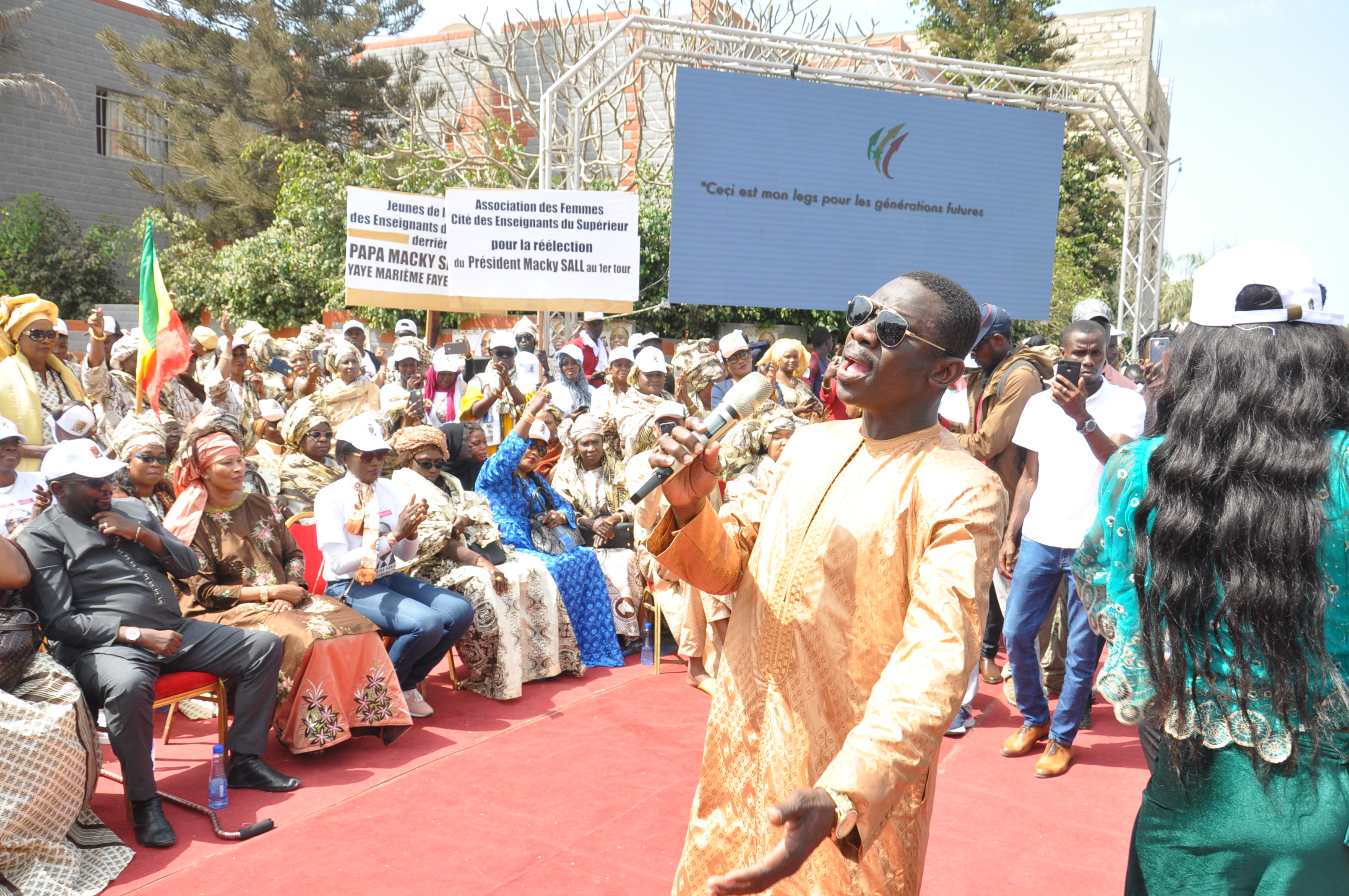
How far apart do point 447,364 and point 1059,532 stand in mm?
5411

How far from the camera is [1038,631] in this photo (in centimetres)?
454

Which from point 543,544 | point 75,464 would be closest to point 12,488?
point 75,464

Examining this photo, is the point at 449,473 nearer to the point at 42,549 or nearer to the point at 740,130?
the point at 42,549

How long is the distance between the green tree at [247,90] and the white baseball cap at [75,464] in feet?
66.1

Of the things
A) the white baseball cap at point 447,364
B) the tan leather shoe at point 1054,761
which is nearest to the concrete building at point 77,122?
the white baseball cap at point 447,364

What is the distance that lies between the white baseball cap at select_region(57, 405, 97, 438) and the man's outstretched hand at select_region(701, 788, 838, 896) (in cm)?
519

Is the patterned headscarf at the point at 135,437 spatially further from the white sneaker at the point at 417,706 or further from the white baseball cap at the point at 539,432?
the white baseball cap at the point at 539,432

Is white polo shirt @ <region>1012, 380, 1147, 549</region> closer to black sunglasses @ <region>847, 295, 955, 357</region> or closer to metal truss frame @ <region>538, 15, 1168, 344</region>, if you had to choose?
black sunglasses @ <region>847, 295, 955, 357</region>

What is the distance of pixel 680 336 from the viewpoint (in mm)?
17188

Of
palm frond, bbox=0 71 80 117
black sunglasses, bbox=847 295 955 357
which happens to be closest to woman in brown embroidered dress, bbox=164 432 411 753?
black sunglasses, bbox=847 295 955 357

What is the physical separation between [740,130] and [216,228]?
49.3 ft

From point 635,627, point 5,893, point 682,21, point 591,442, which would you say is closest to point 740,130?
point 682,21

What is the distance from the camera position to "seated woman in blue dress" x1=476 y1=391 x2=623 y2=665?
6.20 m

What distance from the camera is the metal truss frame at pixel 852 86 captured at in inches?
460
